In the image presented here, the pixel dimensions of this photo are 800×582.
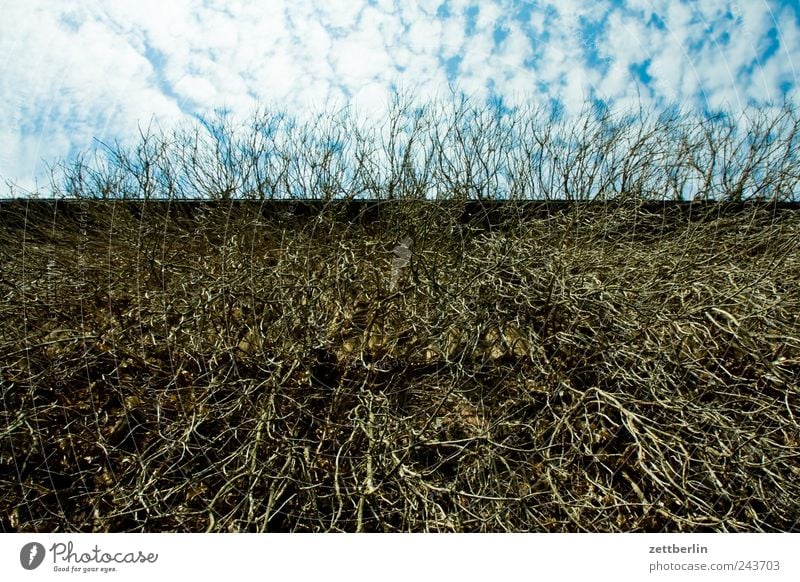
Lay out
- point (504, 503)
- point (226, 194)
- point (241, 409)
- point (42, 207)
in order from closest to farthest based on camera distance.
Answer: point (504, 503) → point (241, 409) → point (226, 194) → point (42, 207)

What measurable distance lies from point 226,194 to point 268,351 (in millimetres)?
1734

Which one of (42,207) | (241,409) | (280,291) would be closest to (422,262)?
(280,291)

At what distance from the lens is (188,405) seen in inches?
121

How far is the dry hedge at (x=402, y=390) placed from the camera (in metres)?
2.62

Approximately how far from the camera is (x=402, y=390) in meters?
2.87

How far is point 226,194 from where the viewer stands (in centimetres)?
428

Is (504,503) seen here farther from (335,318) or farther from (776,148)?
(776,148)

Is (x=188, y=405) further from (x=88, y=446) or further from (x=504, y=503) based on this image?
(x=504, y=503)

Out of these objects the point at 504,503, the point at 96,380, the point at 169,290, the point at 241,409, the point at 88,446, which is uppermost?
the point at 169,290

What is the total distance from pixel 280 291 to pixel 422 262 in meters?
0.91

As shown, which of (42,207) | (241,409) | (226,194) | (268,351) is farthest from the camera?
(42,207)

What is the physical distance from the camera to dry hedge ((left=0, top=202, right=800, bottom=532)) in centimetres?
262
